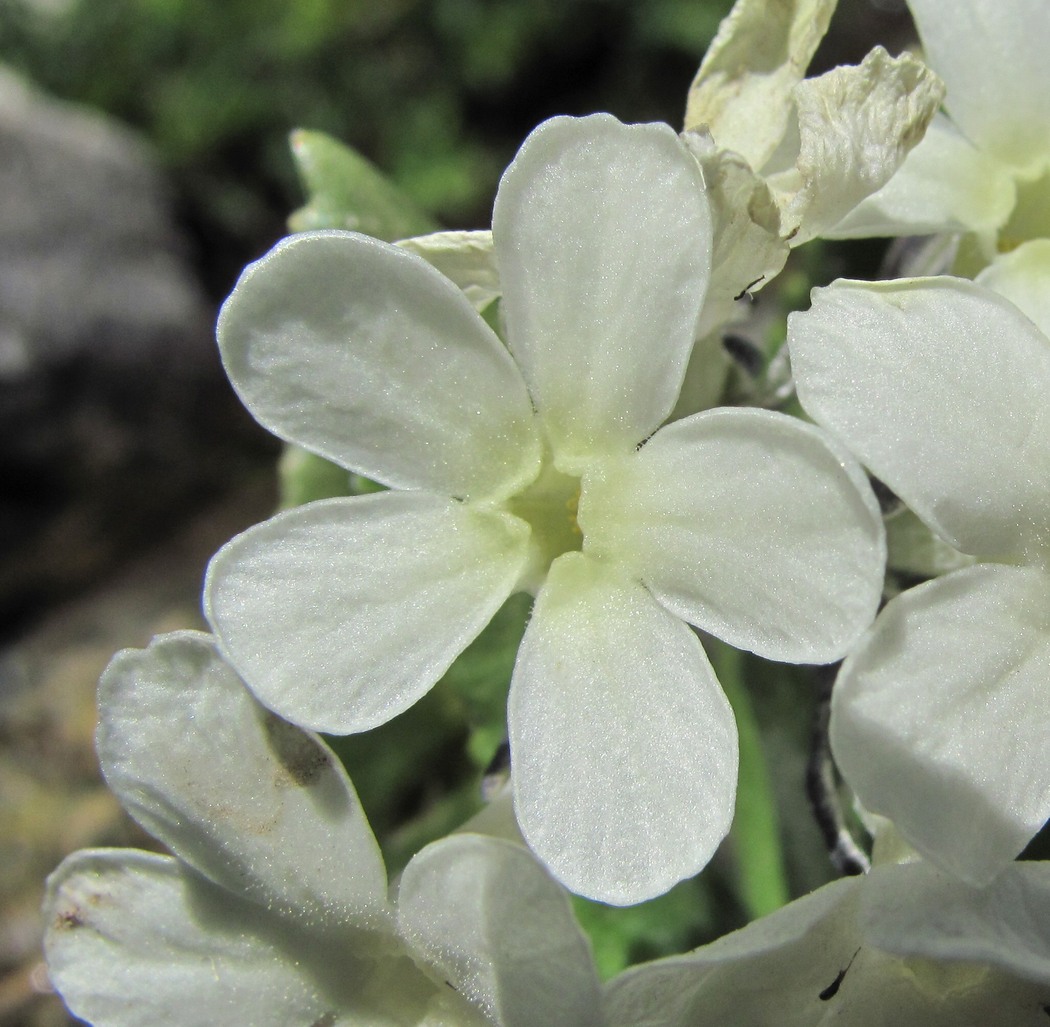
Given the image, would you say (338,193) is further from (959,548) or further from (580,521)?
(959,548)

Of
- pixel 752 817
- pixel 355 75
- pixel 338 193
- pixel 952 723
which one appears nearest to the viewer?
pixel 952 723

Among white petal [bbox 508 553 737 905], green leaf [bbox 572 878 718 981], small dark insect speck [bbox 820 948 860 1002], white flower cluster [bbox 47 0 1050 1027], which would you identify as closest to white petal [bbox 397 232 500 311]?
white flower cluster [bbox 47 0 1050 1027]

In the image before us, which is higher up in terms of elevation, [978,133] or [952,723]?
[978,133]

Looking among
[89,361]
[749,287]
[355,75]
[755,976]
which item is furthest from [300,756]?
[355,75]

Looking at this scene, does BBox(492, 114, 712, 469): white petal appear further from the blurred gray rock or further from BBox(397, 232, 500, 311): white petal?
the blurred gray rock

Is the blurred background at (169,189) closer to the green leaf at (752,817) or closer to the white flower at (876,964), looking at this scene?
the green leaf at (752,817)

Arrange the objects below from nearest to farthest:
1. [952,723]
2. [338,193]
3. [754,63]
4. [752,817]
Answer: [952,723], [754,63], [752,817], [338,193]

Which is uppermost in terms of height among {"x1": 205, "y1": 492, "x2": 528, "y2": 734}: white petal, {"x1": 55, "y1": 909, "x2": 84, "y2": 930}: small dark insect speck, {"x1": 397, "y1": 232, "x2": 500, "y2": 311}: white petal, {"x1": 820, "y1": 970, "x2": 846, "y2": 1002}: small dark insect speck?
{"x1": 397, "y1": 232, "x2": 500, "y2": 311}: white petal

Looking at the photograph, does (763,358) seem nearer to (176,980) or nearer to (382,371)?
(382,371)
